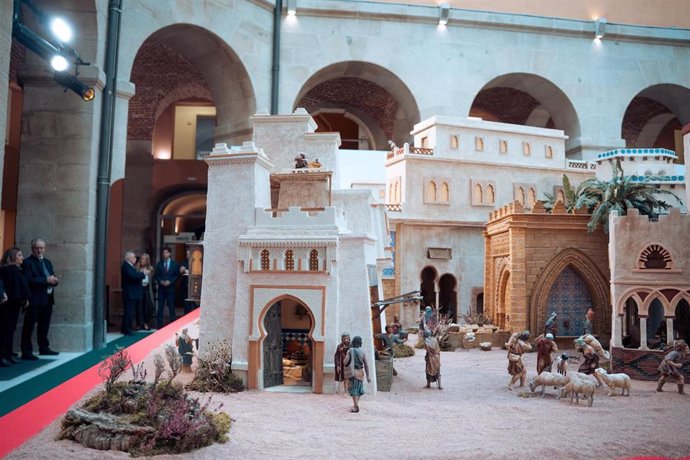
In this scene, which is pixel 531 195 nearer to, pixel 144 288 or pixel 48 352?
pixel 144 288

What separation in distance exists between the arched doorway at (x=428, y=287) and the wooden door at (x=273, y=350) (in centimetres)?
1290

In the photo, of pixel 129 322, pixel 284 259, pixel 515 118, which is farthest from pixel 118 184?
pixel 515 118

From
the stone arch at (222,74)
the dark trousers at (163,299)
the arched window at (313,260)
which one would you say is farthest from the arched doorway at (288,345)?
the stone arch at (222,74)

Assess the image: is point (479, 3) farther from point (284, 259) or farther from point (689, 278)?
point (284, 259)

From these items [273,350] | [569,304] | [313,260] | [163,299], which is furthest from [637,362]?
[163,299]

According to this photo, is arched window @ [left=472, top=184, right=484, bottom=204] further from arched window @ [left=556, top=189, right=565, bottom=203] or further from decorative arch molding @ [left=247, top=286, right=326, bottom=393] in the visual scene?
decorative arch molding @ [left=247, top=286, right=326, bottom=393]

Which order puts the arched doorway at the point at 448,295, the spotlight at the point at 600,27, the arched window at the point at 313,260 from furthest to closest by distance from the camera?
the spotlight at the point at 600,27, the arched doorway at the point at 448,295, the arched window at the point at 313,260

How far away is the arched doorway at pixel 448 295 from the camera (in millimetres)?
24391

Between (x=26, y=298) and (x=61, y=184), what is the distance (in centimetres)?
358

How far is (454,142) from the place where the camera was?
→ 80.4ft

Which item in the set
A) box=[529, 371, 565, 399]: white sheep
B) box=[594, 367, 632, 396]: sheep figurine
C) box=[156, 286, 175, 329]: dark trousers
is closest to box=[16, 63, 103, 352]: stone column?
box=[156, 286, 175, 329]: dark trousers

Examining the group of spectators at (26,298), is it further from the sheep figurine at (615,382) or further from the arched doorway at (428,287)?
the arched doorway at (428,287)

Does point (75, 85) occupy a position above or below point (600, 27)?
below

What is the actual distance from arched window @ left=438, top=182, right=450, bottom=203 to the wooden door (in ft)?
43.1
